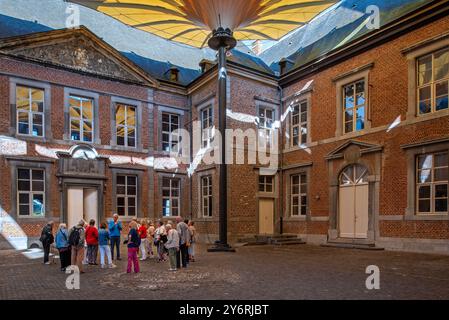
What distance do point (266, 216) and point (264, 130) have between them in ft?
15.2

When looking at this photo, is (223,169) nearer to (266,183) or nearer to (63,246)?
(266,183)

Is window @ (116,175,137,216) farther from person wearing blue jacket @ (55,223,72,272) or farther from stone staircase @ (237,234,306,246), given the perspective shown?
person wearing blue jacket @ (55,223,72,272)

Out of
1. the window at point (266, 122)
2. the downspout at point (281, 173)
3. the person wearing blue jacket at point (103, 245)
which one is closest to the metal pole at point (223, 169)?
the person wearing blue jacket at point (103, 245)

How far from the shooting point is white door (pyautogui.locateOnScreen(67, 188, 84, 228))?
54.7ft

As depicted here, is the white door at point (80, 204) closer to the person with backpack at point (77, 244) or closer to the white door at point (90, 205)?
the white door at point (90, 205)

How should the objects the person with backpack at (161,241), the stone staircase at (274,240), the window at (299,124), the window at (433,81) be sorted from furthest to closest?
the window at (299,124) → the stone staircase at (274,240) → the window at (433,81) → the person with backpack at (161,241)

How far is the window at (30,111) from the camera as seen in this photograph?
15953mm

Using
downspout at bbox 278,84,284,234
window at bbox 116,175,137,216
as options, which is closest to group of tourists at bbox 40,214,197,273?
window at bbox 116,175,137,216

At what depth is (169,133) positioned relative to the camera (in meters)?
20.6

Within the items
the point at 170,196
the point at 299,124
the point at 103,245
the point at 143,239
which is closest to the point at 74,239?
the point at 103,245

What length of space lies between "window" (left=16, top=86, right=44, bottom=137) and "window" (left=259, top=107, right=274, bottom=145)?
1089 centimetres

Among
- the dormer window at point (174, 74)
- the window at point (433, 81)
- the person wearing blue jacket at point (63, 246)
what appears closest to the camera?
the person wearing blue jacket at point (63, 246)

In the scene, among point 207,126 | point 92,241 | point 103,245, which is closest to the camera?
point 103,245

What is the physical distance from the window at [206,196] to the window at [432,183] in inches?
385
